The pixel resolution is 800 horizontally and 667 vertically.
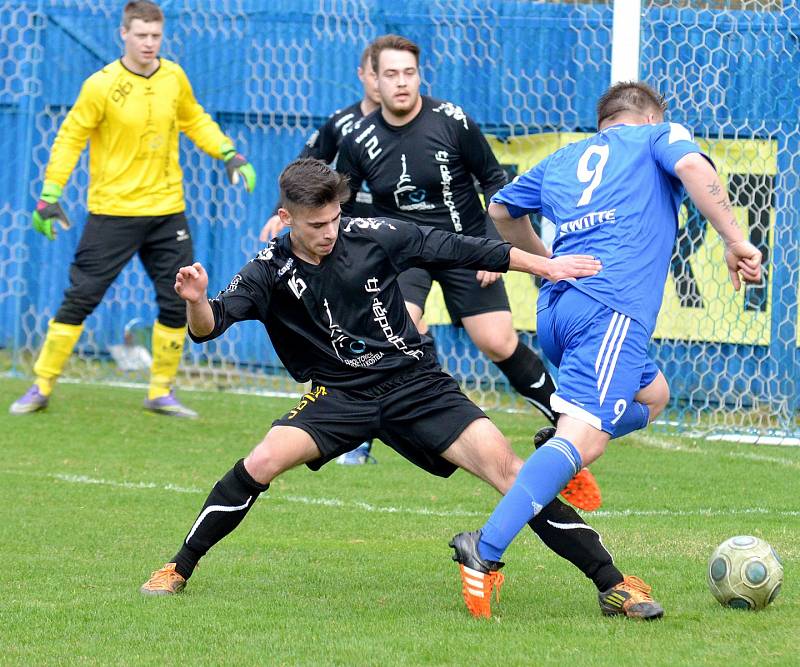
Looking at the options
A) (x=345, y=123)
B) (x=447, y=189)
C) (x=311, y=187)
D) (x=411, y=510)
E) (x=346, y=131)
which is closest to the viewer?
(x=311, y=187)

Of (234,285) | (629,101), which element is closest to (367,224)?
(234,285)

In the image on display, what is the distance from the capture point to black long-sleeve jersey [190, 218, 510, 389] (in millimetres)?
4859

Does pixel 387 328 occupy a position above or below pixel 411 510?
above

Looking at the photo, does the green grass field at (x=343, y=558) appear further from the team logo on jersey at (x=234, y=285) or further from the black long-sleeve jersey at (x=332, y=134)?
the black long-sleeve jersey at (x=332, y=134)

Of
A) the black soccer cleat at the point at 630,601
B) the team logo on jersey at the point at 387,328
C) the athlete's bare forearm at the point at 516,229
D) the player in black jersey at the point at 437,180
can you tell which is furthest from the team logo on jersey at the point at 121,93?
the black soccer cleat at the point at 630,601

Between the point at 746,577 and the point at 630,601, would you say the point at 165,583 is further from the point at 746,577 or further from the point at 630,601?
the point at 746,577

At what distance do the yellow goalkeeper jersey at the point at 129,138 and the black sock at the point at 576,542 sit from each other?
16.9 feet

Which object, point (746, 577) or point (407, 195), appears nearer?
point (746, 577)

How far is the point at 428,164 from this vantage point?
289 inches

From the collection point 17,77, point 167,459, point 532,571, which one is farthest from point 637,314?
point 17,77

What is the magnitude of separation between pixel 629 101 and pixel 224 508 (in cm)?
200

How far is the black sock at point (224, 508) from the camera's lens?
483 centimetres

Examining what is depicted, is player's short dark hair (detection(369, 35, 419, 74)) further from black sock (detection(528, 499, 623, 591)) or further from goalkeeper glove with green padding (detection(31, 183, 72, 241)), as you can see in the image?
black sock (detection(528, 499, 623, 591))

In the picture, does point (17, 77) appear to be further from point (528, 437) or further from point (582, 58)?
point (528, 437)
